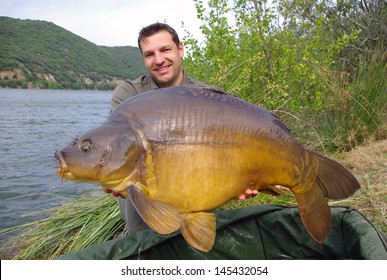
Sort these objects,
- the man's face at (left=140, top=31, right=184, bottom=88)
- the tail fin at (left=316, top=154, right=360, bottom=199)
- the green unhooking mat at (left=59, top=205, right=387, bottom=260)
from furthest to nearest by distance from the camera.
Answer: the man's face at (left=140, top=31, right=184, bottom=88) < the green unhooking mat at (left=59, top=205, right=387, bottom=260) < the tail fin at (left=316, top=154, right=360, bottom=199)

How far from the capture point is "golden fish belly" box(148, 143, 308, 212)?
1452 millimetres

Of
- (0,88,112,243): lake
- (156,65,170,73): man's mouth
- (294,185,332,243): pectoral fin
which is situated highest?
(156,65,170,73): man's mouth

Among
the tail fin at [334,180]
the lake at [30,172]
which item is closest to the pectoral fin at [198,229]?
the tail fin at [334,180]

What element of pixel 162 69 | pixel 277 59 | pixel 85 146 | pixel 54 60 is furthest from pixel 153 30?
pixel 54 60

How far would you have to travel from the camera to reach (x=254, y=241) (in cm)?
228

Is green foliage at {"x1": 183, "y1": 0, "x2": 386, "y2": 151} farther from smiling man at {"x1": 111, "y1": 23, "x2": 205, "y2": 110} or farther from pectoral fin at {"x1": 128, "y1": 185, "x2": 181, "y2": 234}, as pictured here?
pectoral fin at {"x1": 128, "y1": 185, "x2": 181, "y2": 234}

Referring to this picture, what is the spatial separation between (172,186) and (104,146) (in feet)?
0.99

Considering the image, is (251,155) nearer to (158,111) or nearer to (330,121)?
(158,111)

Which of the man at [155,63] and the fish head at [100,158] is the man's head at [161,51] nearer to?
the man at [155,63]

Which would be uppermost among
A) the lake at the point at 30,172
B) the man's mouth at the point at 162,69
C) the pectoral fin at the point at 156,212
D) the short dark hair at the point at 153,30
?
the short dark hair at the point at 153,30

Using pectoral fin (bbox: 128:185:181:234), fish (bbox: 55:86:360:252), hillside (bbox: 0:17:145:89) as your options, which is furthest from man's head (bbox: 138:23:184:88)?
hillside (bbox: 0:17:145:89)

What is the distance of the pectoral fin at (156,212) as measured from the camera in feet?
4.60

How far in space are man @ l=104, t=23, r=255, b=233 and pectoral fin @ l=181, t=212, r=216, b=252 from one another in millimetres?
1050

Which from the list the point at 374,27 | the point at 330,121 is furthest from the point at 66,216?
the point at 374,27
